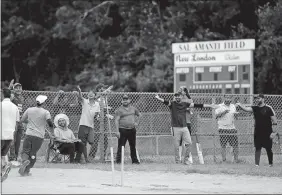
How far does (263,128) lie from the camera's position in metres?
19.6

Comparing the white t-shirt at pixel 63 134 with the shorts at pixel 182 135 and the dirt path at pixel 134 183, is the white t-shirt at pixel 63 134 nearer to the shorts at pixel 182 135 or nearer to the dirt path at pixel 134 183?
the dirt path at pixel 134 183

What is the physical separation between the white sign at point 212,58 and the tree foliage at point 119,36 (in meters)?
8.30

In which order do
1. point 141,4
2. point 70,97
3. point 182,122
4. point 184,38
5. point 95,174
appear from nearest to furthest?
point 95,174
point 182,122
point 70,97
point 184,38
point 141,4

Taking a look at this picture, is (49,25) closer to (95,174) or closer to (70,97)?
(70,97)

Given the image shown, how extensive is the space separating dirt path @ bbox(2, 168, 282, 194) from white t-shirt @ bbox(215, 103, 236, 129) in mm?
4161

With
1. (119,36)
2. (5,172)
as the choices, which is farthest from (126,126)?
(119,36)

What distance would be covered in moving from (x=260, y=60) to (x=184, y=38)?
6.09m

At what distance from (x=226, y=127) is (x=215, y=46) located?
816 cm

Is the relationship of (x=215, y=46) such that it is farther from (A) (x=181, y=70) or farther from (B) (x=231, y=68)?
(A) (x=181, y=70)

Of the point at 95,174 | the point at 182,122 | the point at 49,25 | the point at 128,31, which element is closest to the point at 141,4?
the point at 128,31

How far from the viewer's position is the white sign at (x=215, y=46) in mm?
27938

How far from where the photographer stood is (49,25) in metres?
49.8

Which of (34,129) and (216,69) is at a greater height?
(216,69)

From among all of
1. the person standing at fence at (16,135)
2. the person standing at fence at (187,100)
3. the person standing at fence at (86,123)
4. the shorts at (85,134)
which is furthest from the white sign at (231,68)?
the person standing at fence at (16,135)
